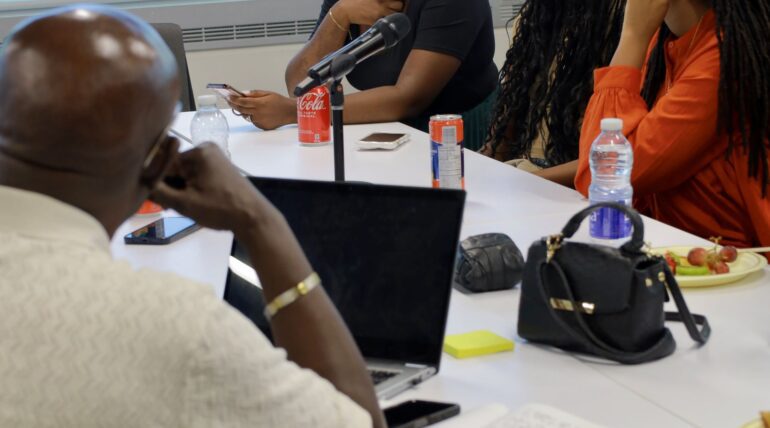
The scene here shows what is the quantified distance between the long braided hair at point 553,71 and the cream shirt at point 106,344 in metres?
2.04

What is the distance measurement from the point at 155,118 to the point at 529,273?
26.9 inches

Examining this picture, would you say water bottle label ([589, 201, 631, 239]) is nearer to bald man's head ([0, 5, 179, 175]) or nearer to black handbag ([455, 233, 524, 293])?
black handbag ([455, 233, 524, 293])

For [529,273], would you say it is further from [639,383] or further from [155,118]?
[155,118]

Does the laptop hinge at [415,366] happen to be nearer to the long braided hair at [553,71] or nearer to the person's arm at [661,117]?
the person's arm at [661,117]

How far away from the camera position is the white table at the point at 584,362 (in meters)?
1.13

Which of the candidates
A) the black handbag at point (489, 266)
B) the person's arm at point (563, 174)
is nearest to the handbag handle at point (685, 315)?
the black handbag at point (489, 266)

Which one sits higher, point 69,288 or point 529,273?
point 69,288

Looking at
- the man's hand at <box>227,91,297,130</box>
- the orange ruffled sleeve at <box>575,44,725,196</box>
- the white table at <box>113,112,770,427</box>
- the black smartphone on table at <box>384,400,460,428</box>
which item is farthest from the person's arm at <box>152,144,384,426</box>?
the man's hand at <box>227,91,297,130</box>

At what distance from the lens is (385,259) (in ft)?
3.93

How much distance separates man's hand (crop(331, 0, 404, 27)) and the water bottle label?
145 cm

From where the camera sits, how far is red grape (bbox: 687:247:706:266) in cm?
152

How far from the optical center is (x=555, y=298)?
130cm

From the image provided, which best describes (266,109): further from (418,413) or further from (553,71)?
(418,413)

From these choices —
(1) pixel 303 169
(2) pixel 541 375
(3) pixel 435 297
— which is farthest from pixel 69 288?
(1) pixel 303 169
